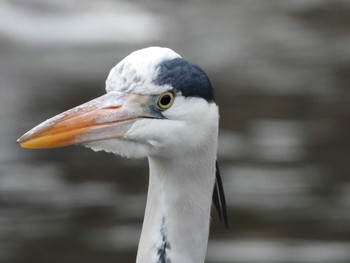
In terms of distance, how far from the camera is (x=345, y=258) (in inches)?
340

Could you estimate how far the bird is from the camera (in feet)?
13.8

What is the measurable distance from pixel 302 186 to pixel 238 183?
51 centimetres

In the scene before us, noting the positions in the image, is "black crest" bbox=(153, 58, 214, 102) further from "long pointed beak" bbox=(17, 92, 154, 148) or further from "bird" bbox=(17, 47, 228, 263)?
"long pointed beak" bbox=(17, 92, 154, 148)

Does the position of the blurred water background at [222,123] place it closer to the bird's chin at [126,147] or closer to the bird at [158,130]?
the bird at [158,130]

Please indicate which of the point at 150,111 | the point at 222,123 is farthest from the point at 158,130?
the point at 222,123

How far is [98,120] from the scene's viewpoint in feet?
13.9

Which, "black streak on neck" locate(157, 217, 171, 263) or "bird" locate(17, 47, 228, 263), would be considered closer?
"bird" locate(17, 47, 228, 263)

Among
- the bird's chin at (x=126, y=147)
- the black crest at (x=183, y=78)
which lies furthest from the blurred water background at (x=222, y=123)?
the black crest at (x=183, y=78)

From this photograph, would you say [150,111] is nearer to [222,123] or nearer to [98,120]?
[98,120]

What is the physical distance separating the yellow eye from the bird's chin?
0.48ft

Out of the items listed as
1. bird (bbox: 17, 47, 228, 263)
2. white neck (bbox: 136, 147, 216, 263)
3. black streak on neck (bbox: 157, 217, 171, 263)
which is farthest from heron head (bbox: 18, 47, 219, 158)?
black streak on neck (bbox: 157, 217, 171, 263)

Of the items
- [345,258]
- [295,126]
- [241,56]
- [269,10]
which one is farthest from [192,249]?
[269,10]

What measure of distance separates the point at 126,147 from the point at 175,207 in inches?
11.7

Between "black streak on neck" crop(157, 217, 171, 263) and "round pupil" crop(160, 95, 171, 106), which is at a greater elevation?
"round pupil" crop(160, 95, 171, 106)
